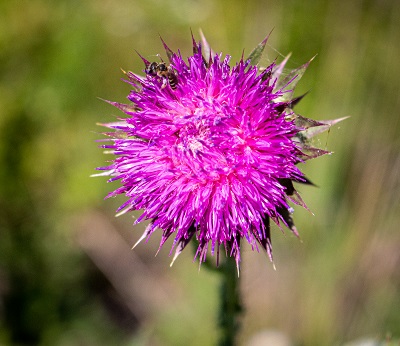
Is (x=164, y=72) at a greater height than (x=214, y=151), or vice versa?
(x=164, y=72)

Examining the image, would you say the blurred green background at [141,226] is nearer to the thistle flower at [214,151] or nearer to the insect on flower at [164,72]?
the thistle flower at [214,151]

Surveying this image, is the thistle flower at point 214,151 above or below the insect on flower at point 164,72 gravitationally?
below

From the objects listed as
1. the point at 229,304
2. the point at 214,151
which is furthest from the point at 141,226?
the point at 214,151

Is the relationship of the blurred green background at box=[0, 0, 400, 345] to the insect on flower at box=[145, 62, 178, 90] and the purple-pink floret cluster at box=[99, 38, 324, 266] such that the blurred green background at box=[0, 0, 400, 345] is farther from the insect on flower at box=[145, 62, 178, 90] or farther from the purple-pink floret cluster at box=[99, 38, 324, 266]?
the insect on flower at box=[145, 62, 178, 90]

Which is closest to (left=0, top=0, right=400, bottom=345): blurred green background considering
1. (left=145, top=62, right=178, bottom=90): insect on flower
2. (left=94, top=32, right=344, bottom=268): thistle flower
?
(left=94, top=32, right=344, bottom=268): thistle flower

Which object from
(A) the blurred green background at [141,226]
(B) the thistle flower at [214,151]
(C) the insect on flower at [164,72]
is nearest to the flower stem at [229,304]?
(B) the thistle flower at [214,151]

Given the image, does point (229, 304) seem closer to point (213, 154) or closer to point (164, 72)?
point (213, 154)
